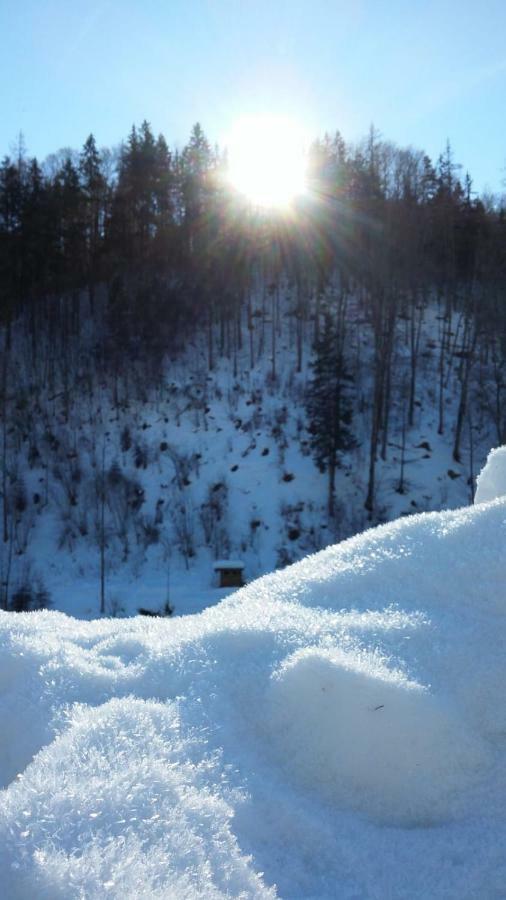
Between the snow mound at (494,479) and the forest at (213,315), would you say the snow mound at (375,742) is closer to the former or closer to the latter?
the snow mound at (494,479)

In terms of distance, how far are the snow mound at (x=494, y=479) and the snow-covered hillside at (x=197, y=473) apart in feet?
Result: 48.3

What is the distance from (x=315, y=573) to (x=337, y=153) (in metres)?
41.5

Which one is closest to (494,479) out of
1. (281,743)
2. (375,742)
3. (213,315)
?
(375,742)

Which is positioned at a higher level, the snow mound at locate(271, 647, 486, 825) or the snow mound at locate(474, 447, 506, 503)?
the snow mound at locate(474, 447, 506, 503)

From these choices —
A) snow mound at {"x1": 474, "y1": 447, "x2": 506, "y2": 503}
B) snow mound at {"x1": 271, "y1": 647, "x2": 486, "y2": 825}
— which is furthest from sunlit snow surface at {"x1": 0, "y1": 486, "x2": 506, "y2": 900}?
snow mound at {"x1": 474, "y1": 447, "x2": 506, "y2": 503}

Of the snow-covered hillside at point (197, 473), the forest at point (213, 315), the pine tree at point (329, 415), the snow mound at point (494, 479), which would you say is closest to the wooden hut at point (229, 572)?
the snow-covered hillside at point (197, 473)

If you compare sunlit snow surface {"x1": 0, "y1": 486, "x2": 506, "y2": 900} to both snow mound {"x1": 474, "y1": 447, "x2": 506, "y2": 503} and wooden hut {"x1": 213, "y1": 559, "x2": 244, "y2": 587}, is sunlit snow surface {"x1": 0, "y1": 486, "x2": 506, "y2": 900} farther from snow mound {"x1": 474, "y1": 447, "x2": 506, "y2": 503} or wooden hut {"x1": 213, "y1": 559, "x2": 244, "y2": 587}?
wooden hut {"x1": 213, "y1": 559, "x2": 244, "y2": 587}

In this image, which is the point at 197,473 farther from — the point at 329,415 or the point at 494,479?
the point at 494,479

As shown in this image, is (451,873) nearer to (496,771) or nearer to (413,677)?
(496,771)

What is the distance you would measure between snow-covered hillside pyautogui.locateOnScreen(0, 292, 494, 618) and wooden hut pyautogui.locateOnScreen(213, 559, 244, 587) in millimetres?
399

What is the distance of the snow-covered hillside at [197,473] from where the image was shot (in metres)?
19.7

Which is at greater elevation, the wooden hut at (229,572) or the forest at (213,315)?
the forest at (213,315)

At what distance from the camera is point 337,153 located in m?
38.7

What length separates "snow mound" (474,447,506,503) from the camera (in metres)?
2.91
